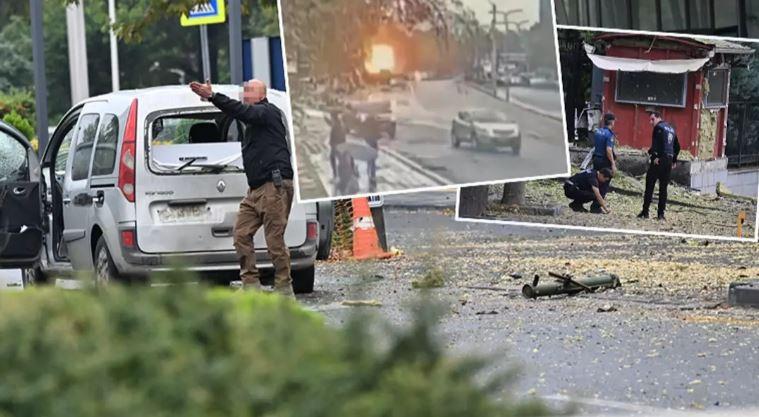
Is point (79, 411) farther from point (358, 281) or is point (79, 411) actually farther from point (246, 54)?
point (246, 54)

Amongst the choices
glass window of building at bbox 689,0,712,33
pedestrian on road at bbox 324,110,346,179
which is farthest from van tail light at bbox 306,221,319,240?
glass window of building at bbox 689,0,712,33

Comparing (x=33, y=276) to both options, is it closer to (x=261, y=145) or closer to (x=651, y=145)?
(x=261, y=145)

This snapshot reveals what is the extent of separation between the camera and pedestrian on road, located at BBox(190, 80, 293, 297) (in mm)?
11805

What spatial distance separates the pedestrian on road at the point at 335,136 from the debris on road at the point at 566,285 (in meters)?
4.03

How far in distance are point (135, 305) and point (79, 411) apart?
507mm

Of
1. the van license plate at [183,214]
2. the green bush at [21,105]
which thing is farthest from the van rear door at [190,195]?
the green bush at [21,105]

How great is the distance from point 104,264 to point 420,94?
15.5 ft

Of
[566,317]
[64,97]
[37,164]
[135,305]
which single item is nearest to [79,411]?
[135,305]

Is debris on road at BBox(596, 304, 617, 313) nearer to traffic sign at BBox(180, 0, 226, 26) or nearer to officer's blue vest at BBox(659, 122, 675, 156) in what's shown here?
officer's blue vest at BBox(659, 122, 675, 156)

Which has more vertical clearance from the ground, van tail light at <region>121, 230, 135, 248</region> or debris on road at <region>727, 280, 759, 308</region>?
van tail light at <region>121, 230, 135, 248</region>

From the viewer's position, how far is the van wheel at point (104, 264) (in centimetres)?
1224

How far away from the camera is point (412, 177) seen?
8430mm

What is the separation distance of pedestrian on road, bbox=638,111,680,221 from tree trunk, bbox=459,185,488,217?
0.85m

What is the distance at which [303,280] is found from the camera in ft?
42.9
